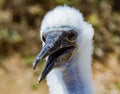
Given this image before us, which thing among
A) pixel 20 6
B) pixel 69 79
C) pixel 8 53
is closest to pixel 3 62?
pixel 8 53

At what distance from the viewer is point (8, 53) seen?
26.5ft

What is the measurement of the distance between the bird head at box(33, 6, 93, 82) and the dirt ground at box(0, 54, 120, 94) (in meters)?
2.98

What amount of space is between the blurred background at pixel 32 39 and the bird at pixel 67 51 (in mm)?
3252

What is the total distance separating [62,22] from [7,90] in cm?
351

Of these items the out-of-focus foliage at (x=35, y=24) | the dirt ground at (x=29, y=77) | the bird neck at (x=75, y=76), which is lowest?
the dirt ground at (x=29, y=77)

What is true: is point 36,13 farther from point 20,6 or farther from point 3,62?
point 3,62

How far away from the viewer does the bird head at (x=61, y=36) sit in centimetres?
407

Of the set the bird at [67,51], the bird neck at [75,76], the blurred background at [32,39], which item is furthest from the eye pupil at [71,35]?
the blurred background at [32,39]

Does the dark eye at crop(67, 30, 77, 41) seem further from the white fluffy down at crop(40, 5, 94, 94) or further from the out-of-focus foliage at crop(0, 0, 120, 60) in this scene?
the out-of-focus foliage at crop(0, 0, 120, 60)

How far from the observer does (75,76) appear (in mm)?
4320

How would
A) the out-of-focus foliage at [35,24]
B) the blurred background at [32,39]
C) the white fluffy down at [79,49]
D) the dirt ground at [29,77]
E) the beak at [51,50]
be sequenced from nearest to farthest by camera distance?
1. the beak at [51,50]
2. the white fluffy down at [79,49]
3. the dirt ground at [29,77]
4. the blurred background at [32,39]
5. the out-of-focus foliage at [35,24]

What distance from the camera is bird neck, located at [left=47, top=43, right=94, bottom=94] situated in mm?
4266

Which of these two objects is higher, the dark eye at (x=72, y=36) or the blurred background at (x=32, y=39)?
the dark eye at (x=72, y=36)

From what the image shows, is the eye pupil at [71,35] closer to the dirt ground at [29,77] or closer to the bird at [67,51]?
the bird at [67,51]
